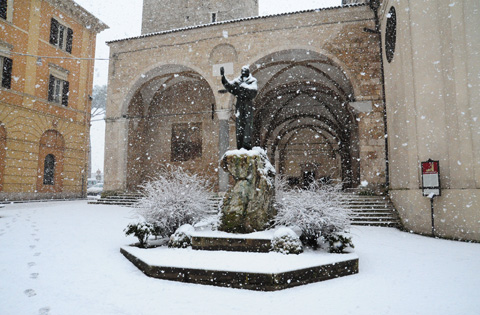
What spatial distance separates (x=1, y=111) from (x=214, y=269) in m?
14.2

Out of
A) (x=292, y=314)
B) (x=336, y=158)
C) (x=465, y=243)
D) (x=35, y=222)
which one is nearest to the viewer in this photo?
(x=292, y=314)

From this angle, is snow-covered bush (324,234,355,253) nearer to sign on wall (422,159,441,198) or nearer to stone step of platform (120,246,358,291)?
stone step of platform (120,246,358,291)

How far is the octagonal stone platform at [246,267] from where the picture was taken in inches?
135

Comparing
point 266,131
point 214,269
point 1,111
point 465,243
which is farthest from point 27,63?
point 465,243

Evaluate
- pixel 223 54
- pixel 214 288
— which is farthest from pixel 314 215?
pixel 223 54

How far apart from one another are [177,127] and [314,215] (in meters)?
12.9

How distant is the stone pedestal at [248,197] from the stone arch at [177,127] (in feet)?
34.4

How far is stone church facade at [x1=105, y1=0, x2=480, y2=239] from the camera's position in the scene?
8.09 meters

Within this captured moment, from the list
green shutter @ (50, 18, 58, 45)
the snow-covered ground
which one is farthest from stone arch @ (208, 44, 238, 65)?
green shutter @ (50, 18, 58, 45)

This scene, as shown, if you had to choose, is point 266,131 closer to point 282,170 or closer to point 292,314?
point 282,170

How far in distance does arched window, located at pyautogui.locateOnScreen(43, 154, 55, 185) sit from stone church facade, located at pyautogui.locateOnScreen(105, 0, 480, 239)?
14.5 ft

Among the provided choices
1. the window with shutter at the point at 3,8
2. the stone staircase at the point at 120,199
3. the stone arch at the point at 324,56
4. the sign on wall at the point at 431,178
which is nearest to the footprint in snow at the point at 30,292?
the sign on wall at the point at 431,178

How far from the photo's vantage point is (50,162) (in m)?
15.6

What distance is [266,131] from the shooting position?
60.3 feet
